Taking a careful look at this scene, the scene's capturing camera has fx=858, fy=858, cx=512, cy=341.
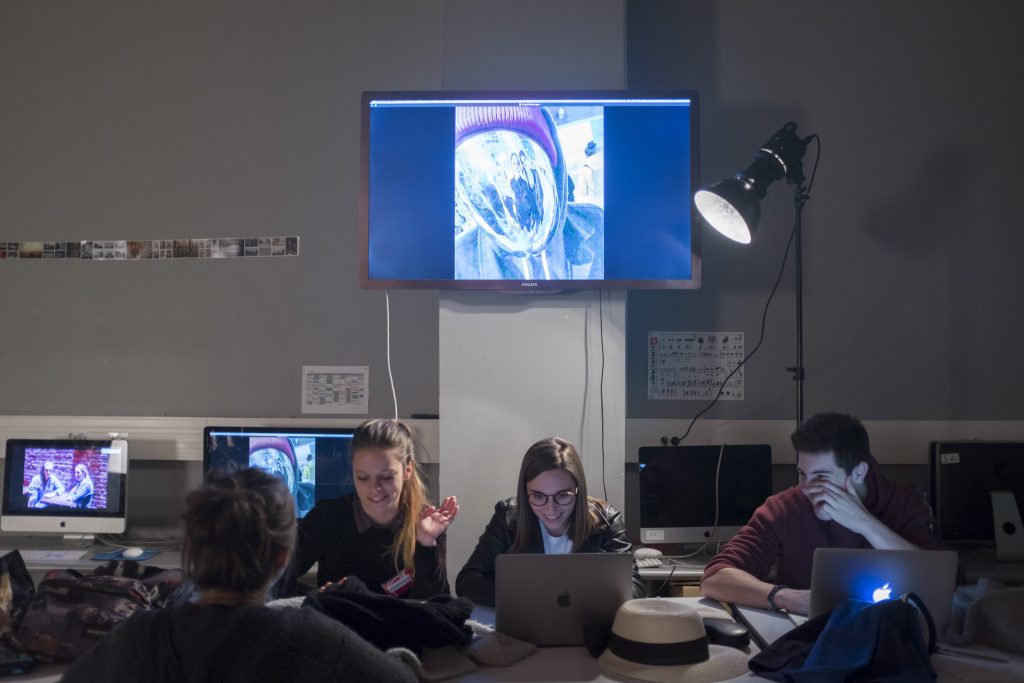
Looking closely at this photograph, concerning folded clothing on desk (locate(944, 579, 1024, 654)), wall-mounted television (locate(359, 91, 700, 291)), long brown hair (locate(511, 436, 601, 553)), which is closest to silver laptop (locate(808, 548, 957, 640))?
folded clothing on desk (locate(944, 579, 1024, 654))

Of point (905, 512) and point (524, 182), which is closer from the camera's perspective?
point (905, 512)

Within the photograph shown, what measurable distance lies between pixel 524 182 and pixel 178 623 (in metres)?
2.02

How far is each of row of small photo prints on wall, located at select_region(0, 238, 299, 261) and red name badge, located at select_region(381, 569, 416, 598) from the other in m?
1.76

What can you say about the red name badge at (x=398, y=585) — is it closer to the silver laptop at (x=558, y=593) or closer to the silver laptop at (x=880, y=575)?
the silver laptop at (x=558, y=593)

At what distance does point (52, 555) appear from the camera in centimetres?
334

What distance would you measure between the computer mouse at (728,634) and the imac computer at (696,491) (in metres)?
1.12

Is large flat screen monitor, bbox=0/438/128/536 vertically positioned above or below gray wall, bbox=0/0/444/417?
below

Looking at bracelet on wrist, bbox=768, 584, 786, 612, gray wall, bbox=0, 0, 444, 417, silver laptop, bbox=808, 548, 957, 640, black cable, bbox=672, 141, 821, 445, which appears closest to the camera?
silver laptop, bbox=808, 548, 957, 640

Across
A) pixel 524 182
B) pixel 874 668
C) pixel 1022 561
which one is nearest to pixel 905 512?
pixel 1022 561

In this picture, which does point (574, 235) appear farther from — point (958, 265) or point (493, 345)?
point (958, 265)

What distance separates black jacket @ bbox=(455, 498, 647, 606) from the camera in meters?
2.62

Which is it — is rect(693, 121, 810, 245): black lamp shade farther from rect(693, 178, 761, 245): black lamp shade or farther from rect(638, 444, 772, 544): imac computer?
rect(638, 444, 772, 544): imac computer

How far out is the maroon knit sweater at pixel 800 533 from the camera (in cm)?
270

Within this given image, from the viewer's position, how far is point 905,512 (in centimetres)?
276
